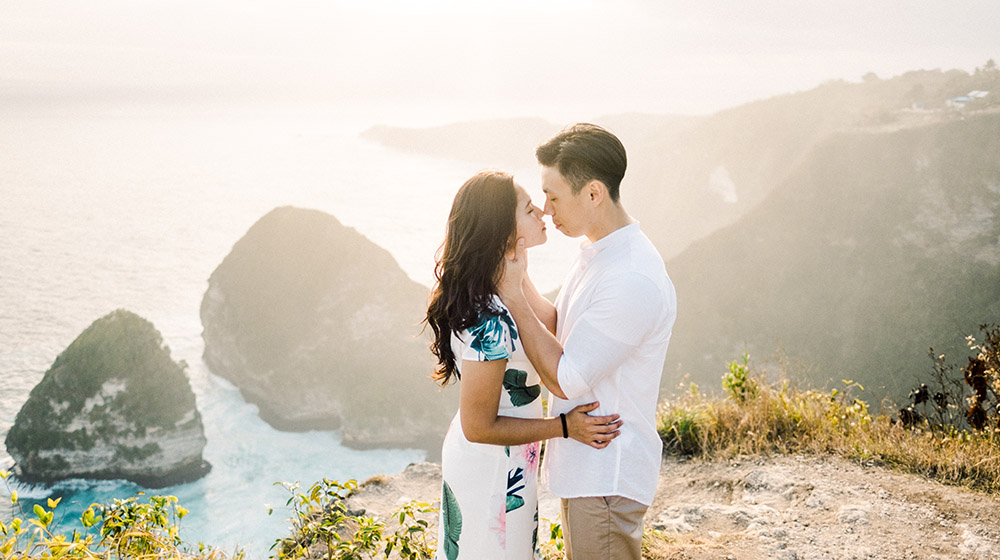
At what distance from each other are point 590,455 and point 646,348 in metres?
0.50

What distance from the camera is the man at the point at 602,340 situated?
2.32m

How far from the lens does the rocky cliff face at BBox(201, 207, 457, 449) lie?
6338 centimetres

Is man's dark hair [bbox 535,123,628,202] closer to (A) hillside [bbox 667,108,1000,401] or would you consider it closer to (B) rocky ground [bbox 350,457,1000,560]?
(B) rocky ground [bbox 350,457,1000,560]

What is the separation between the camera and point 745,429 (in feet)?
20.2

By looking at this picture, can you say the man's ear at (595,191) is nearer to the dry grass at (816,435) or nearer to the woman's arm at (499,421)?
the woman's arm at (499,421)

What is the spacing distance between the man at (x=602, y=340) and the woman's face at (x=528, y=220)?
7 centimetres

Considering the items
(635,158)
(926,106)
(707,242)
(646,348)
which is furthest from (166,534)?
(635,158)

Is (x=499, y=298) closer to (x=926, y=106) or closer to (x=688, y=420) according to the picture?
(x=688, y=420)

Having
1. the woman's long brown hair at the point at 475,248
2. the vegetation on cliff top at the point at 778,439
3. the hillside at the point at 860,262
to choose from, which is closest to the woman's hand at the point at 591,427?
the woman's long brown hair at the point at 475,248

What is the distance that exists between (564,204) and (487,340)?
739 millimetres

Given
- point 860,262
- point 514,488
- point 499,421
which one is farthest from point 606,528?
point 860,262

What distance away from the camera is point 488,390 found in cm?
234

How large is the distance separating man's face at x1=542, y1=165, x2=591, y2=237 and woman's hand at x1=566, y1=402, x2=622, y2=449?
30.2 inches

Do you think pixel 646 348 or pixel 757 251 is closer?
pixel 646 348
